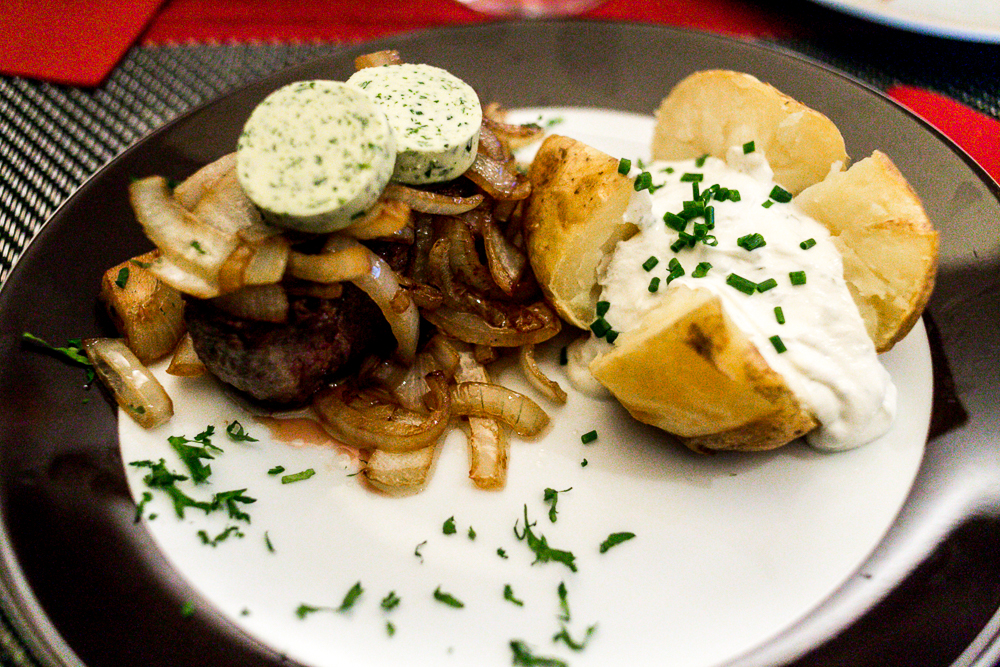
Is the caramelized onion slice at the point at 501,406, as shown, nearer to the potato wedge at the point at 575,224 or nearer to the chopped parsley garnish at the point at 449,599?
the potato wedge at the point at 575,224

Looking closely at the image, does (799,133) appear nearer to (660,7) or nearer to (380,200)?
(380,200)

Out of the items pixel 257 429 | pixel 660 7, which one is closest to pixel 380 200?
pixel 257 429

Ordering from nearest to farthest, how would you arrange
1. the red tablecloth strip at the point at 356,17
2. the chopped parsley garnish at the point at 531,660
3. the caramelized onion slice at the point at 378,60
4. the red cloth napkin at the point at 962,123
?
the chopped parsley garnish at the point at 531,660 → the caramelized onion slice at the point at 378,60 → the red cloth napkin at the point at 962,123 → the red tablecloth strip at the point at 356,17

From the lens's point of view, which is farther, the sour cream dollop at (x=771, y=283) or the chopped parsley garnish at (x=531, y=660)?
the sour cream dollop at (x=771, y=283)

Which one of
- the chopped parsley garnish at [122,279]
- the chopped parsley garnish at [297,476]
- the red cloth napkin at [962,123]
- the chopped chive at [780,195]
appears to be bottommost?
the chopped parsley garnish at [297,476]

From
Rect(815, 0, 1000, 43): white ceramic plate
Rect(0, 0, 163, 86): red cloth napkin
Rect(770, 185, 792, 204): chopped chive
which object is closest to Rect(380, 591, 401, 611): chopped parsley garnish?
Rect(770, 185, 792, 204): chopped chive

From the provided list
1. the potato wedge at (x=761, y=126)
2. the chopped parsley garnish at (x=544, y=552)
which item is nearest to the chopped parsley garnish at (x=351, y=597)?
the chopped parsley garnish at (x=544, y=552)

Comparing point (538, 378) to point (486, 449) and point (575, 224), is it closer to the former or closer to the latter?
point (486, 449)
